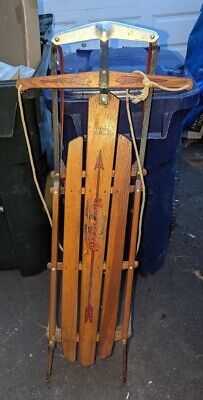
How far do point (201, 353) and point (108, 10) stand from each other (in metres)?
2.53

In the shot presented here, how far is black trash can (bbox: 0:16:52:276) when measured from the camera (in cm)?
128

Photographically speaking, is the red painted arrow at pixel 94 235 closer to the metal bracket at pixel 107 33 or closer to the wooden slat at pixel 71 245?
the wooden slat at pixel 71 245

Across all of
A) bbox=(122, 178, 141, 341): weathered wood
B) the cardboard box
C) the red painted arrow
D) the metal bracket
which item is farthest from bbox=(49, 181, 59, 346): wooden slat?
the cardboard box

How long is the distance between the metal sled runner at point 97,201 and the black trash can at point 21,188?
0.87ft

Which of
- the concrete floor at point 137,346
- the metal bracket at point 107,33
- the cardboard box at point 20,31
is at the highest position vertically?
the metal bracket at point 107,33

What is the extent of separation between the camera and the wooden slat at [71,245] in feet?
3.57

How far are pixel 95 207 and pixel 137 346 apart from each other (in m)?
0.70

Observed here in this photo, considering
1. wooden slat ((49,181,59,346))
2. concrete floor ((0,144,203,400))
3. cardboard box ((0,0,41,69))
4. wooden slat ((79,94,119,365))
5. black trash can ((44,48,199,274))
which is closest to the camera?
wooden slat ((79,94,119,365))

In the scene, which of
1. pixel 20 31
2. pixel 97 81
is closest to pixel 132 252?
pixel 97 81

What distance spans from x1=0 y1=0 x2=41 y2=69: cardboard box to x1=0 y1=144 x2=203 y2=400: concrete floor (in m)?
0.98

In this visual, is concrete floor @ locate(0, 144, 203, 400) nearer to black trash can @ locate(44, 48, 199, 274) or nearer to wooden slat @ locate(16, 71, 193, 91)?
black trash can @ locate(44, 48, 199, 274)

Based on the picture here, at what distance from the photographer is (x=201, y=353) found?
1.48m

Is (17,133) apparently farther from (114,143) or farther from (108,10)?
(108,10)

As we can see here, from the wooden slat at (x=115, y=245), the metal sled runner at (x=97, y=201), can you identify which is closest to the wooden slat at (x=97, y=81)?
the metal sled runner at (x=97, y=201)
